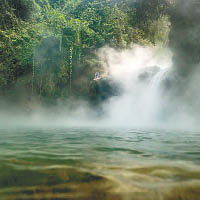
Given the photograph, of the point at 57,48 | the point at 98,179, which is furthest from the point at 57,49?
the point at 98,179

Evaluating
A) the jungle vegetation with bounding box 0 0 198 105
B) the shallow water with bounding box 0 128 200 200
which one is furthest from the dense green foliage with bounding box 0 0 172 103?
the shallow water with bounding box 0 128 200 200

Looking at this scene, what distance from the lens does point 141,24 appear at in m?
14.5

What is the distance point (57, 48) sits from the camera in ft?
43.9

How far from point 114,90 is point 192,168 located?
1050 centimetres

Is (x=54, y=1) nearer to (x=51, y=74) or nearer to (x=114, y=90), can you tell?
(x=51, y=74)

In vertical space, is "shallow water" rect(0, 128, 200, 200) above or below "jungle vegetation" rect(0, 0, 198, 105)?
below

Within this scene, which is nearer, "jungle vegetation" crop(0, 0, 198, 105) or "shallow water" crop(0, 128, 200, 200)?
"shallow water" crop(0, 128, 200, 200)

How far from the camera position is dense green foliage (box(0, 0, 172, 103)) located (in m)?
12.9

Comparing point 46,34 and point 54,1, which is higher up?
point 54,1

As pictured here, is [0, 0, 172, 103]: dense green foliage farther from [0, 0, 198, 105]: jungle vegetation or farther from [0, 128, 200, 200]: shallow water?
[0, 128, 200, 200]: shallow water

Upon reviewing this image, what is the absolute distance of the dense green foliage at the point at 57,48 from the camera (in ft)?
42.3

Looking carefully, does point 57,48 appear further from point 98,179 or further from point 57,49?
point 98,179

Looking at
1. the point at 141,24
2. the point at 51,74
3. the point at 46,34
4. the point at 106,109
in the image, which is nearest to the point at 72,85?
the point at 51,74

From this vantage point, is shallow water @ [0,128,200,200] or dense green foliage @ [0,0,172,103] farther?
dense green foliage @ [0,0,172,103]
